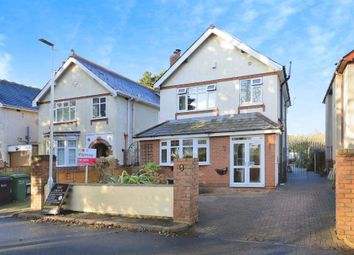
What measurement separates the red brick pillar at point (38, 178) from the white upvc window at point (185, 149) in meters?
6.76

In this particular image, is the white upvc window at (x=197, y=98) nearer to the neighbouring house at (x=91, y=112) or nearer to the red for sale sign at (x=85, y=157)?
the neighbouring house at (x=91, y=112)

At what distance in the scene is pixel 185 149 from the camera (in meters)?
18.6

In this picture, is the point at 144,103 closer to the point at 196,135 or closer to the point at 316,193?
the point at 196,135

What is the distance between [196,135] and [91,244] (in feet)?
35.8

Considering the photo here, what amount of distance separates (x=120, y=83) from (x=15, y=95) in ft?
33.2

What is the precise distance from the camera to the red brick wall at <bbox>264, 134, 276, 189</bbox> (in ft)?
52.6

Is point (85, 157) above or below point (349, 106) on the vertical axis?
below

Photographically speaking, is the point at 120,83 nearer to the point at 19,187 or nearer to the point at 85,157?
the point at 19,187

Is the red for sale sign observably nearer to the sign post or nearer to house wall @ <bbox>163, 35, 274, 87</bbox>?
the sign post

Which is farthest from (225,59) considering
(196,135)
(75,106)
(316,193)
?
(75,106)

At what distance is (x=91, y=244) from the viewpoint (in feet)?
24.6

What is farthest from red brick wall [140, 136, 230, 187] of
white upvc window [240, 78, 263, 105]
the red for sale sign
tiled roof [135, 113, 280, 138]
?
the red for sale sign

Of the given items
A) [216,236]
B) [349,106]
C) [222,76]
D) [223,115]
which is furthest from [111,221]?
[222,76]

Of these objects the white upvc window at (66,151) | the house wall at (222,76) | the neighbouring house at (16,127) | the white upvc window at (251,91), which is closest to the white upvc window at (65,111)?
the white upvc window at (66,151)
